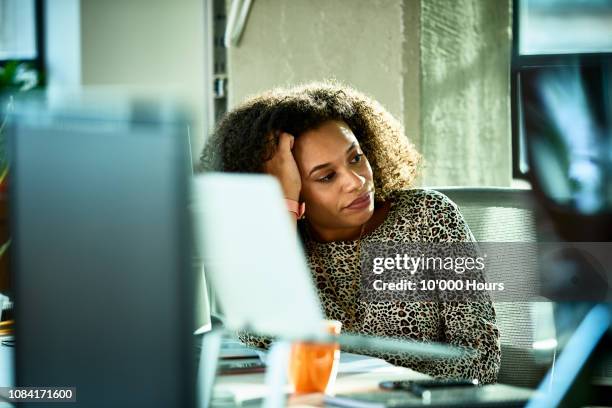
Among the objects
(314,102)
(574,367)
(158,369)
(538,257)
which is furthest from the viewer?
(314,102)

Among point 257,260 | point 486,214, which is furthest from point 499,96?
point 257,260

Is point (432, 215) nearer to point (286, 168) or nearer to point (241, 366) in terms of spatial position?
point (286, 168)

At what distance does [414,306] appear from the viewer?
1.54 meters

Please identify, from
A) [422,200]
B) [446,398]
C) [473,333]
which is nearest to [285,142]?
[422,200]

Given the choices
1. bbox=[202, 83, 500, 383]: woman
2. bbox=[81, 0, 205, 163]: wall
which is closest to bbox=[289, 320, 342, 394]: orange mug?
bbox=[202, 83, 500, 383]: woman

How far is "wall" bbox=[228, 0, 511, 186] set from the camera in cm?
227

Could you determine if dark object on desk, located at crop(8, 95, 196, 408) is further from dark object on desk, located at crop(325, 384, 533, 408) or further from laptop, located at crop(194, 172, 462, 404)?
dark object on desk, located at crop(325, 384, 533, 408)

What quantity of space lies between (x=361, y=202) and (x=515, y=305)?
0.35 meters

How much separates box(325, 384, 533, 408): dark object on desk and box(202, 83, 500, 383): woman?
73cm

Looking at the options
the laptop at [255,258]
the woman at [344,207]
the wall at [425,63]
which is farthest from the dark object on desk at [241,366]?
the wall at [425,63]

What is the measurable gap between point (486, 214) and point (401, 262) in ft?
0.61

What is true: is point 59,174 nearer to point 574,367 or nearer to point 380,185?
point 574,367

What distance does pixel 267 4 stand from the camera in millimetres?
2580

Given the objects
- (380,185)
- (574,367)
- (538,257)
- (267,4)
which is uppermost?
(267,4)
